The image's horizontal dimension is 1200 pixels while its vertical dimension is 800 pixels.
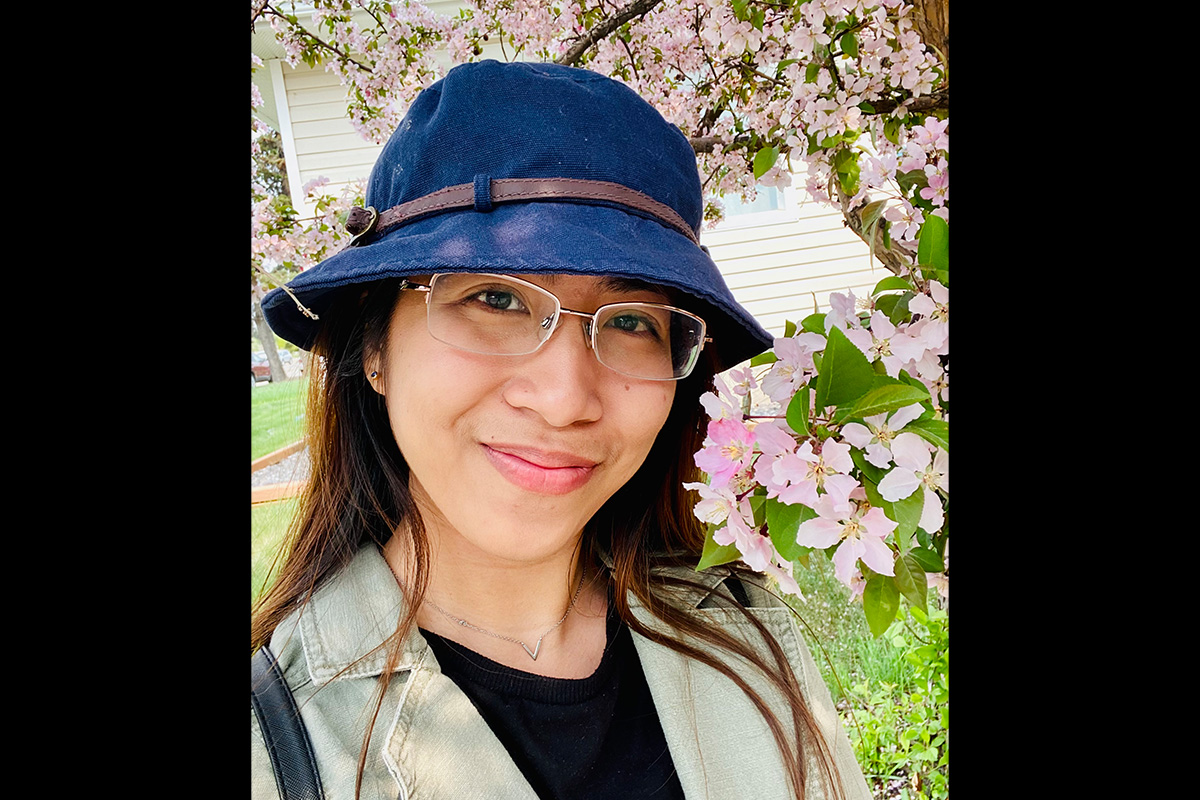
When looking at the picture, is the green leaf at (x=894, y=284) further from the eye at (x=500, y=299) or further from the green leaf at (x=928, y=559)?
the eye at (x=500, y=299)

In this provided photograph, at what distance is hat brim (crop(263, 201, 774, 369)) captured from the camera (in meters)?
0.96

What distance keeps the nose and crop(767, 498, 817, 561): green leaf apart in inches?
14.1

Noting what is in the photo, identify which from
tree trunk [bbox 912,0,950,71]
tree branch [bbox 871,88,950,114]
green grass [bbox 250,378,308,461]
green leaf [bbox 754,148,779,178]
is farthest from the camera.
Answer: green grass [bbox 250,378,308,461]

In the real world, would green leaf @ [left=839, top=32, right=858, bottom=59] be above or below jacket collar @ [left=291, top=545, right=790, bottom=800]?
above

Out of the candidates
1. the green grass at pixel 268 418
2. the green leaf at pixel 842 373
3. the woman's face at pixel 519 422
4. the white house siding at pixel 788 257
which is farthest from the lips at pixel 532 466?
the white house siding at pixel 788 257

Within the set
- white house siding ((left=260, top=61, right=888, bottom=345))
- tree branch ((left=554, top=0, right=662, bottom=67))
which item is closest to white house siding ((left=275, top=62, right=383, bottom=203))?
white house siding ((left=260, top=61, right=888, bottom=345))

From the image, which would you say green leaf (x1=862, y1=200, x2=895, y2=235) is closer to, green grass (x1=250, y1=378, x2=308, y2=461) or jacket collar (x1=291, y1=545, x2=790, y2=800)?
jacket collar (x1=291, y1=545, x2=790, y2=800)

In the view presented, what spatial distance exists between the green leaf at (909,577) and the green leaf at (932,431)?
160 millimetres

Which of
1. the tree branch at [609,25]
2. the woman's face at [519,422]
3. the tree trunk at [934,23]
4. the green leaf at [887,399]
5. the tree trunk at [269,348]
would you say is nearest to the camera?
the green leaf at [887,399]

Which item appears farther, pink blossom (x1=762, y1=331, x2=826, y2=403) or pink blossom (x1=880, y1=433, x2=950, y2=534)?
pink blossom (x1=762, y1=331, x2=826, y2=403)

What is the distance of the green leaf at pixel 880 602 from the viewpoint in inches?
33.6
